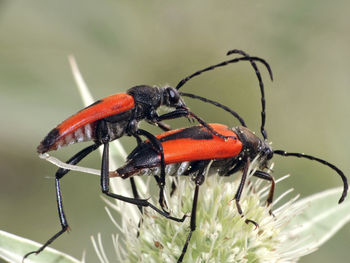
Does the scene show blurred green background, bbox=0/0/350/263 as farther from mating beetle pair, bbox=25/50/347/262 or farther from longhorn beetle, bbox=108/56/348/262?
longhorn beetle, bbox=108/56/348/262

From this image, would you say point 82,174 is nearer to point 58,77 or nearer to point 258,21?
point 58,77

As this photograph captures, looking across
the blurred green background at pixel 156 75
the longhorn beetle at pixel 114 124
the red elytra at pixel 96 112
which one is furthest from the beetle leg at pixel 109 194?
the blurred green background at pixel 156 75

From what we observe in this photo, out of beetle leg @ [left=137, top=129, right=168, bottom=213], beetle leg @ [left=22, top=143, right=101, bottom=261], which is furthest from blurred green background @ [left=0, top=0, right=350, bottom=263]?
beetle leg @ [left=137, top=129, right=168, bottom=213]

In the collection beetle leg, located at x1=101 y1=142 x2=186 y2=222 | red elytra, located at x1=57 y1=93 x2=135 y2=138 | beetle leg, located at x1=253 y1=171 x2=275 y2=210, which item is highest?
red elytra, located at x1=57 y1=93 x2=135 y2=138

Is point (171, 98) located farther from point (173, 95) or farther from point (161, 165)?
point (161, 165)

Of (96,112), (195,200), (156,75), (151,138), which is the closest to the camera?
(195,200)

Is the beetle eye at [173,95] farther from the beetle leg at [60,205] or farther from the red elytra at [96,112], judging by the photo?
the beetle leg at [60,205]

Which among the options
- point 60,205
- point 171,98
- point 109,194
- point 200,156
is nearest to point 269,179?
point 200,156
